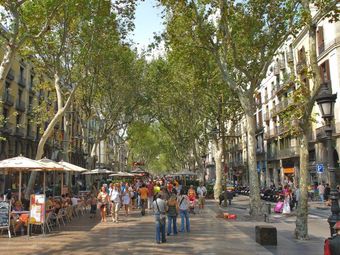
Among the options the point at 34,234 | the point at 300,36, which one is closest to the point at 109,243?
the point at 34,234

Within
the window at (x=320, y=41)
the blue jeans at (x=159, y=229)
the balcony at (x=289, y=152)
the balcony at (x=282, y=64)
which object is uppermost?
the balcony at (x=282, y=64)

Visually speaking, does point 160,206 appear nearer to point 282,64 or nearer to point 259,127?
point 282,64

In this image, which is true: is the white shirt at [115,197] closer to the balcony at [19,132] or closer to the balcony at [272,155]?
the balcony at [19,132]

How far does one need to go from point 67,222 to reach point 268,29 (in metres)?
12.1

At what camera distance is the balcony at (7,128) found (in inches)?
1384

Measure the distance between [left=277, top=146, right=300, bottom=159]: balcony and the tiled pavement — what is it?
23724mm

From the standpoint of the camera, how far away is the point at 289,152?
1577 inches

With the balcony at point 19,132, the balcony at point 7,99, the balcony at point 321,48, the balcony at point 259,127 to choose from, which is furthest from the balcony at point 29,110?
the balcony at point 321,48

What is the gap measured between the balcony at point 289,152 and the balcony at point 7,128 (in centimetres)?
2765

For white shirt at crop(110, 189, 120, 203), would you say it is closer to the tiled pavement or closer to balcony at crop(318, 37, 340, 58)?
the tiled pavement

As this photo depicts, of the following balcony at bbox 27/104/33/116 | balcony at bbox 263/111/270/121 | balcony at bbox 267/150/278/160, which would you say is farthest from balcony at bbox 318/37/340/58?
balcony at bbox 27/104/33/116

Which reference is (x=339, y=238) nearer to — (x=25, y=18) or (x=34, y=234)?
(x=34, y=234)

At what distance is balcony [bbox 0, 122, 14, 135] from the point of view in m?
35.2

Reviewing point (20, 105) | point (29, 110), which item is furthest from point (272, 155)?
point (20, 105)
